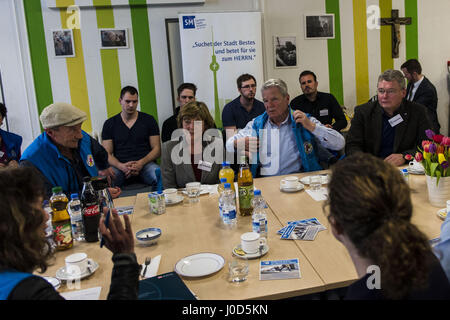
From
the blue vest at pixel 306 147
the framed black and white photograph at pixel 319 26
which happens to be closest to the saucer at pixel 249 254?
the blue vest at pixel 306 147

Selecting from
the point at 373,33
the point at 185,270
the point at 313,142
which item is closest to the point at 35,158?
the point at 185,270

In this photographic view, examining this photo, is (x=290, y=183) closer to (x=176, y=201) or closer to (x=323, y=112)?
Answer: (x=176, y=201)

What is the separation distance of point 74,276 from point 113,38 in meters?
3.68

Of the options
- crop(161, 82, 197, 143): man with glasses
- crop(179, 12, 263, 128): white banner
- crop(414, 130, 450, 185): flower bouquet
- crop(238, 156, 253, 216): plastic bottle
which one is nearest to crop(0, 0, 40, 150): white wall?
crop(161, 82, 197, 143): man with glasses

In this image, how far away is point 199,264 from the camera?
1.53 metres

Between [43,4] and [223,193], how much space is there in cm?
367

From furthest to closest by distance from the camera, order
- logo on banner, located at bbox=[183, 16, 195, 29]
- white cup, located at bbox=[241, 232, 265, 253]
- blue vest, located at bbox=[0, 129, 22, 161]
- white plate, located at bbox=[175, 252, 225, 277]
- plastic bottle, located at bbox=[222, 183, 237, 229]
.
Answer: logo on banner, located at bbox=[183, 16, 195, 29] → blue vest, located at bbox=[0, 129, 22, 161] → plastic bottle, located at bbox=[222, 183, 237, 229] → white cup, located at bbox=[241, 232, 265, 253] → white plate, located at bbox=[175, 252, 225, 277]

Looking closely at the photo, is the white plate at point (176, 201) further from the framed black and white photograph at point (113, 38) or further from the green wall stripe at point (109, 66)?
the framed black and white photograph at point (113, 38)

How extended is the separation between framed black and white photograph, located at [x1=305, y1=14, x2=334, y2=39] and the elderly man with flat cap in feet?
11.7

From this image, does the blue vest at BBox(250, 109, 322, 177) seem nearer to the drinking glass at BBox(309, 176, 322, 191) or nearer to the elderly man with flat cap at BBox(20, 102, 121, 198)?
the drinking glass at BBox(309, 176, 322, 191)

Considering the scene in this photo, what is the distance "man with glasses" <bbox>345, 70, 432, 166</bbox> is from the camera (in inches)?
121

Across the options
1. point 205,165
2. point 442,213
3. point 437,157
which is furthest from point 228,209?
point 437,157

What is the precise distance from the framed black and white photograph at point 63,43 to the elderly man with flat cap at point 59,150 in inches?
90.0
